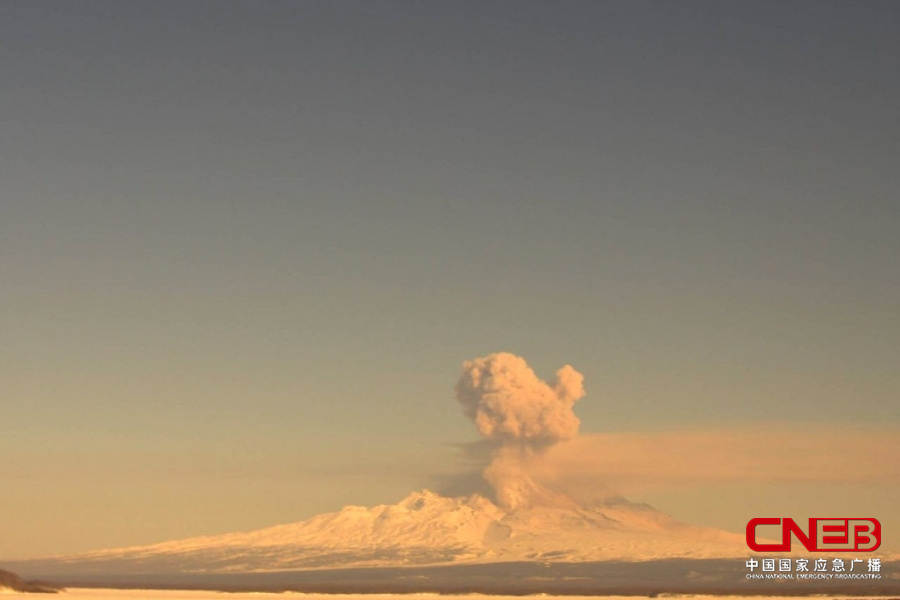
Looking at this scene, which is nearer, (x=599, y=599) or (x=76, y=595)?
(x=76, y=595)

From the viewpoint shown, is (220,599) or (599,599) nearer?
(220,599)

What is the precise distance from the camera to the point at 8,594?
3733 inches

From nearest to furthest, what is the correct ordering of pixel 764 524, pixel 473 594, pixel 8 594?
pixel 8 594
pixel 764 524
pixel 473 594

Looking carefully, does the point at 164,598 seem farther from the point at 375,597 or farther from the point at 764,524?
the point at 764,524

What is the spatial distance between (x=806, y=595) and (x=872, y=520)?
38.5 ft

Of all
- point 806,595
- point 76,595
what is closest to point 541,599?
point 806,595

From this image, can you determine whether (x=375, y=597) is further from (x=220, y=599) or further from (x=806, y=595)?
(x=806, y=595)

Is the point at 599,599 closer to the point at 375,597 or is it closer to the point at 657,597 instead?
the point at 657,597

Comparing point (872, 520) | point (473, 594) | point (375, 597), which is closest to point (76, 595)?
point (375, 597)

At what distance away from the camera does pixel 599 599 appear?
348 ft

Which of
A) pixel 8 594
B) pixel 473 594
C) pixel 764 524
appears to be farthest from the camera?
pixel 473 594

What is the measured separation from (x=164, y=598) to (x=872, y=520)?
59.6 meters

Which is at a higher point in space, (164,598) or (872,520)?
(872,520)

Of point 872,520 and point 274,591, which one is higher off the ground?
point 872,520
